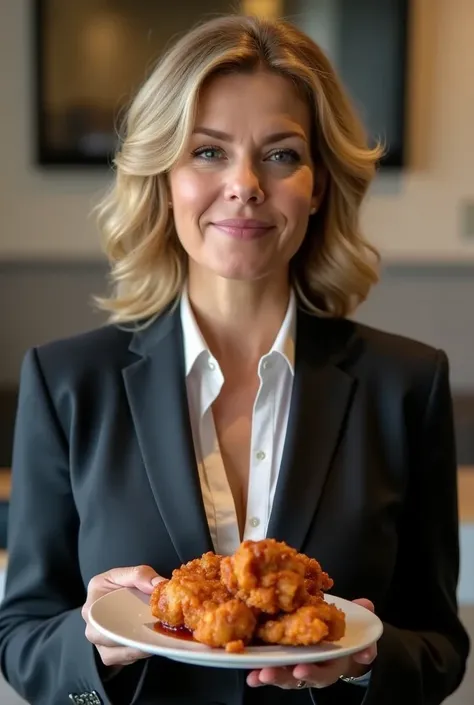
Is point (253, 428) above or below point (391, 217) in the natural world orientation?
below

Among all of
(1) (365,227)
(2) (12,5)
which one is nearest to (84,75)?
(2) (12,5)

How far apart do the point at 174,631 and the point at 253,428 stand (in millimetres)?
386

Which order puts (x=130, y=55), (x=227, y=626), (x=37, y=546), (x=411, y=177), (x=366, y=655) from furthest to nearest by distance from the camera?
(x=411, y=177)
(x=130, y=55)
(x=37, y=546)
(x=366, y=655)
(x=227, y=626)

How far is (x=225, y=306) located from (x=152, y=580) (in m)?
0.44

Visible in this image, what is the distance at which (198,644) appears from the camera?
1037mm

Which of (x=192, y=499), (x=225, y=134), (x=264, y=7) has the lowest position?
(x=192, y=499)

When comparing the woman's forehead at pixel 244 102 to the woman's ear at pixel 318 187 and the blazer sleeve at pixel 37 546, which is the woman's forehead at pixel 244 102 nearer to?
the woman's ear at pixel 318 187

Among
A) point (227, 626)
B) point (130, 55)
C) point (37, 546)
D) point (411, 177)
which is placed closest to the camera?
point (227, 626)

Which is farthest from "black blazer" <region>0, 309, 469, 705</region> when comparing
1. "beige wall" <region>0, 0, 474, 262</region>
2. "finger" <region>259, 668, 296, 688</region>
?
"beige wall" <region>0, 0, 474, 262</region>

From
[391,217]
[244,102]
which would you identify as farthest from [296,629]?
[391,217]

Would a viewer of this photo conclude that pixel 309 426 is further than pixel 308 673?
Yes

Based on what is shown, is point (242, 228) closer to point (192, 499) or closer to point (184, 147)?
point (184, 147)

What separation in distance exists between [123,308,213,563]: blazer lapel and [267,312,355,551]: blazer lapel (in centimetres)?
10

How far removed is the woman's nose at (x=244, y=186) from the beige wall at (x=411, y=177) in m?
1.79
